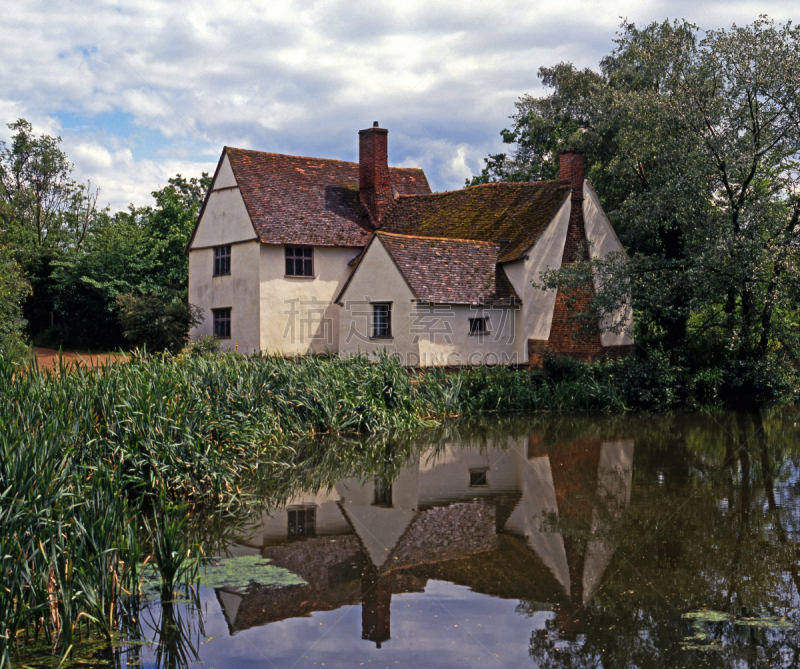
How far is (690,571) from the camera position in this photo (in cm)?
810

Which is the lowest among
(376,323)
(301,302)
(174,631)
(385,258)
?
(174,631)

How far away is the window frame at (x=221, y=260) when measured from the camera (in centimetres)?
3189

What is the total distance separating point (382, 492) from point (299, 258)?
19.8m

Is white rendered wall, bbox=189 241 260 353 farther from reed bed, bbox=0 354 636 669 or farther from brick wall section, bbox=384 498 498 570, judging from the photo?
brick wall section, bbox=384 498 498 570

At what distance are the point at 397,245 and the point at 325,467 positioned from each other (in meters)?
12.9

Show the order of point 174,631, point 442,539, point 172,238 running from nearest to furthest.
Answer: point 174,631
point 442,539
point 172,238

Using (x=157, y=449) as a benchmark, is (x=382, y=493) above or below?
below

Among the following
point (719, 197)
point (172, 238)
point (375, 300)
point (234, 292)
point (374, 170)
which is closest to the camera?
point (719, 197)

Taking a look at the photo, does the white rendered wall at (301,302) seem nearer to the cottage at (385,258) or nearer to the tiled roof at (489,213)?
the cottage at (385,258)

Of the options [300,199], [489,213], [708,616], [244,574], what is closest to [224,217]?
[300,199]

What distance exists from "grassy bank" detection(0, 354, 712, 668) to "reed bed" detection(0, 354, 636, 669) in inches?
1.0

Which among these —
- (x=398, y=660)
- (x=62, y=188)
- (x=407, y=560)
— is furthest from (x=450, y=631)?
(x=62, y=188)

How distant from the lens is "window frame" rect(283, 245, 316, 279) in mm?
30703

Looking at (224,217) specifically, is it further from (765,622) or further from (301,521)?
(765,622)
